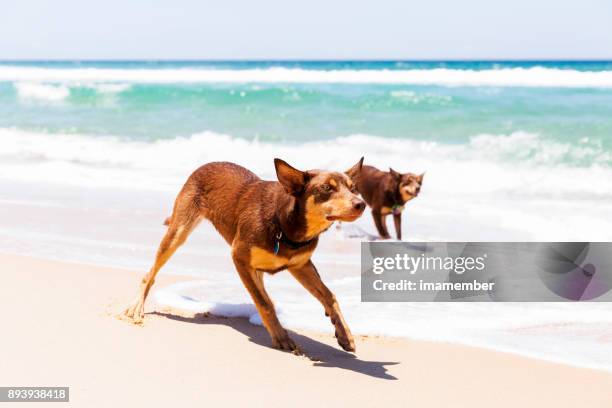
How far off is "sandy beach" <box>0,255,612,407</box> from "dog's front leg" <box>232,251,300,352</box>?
0.10 m

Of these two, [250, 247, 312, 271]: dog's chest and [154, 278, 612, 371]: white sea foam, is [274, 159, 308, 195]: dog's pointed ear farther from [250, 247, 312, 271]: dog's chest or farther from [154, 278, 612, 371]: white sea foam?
[154, 278, 612, 371]: white sea foam

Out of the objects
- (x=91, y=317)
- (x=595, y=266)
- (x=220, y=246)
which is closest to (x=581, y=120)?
(x=595, y=266)

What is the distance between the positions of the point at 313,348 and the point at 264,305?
0.49 meters

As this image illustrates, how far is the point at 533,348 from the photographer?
5.67 metres

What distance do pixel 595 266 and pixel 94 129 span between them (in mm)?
18642

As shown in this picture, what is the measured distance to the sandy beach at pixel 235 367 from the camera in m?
4.44

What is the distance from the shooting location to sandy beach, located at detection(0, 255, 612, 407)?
14.6 ft

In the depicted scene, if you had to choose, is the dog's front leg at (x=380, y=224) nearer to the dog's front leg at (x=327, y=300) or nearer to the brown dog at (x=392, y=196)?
the brown dog at (x=392, y=196)

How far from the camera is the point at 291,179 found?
4930 millimetres

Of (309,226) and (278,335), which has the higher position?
(309,226)

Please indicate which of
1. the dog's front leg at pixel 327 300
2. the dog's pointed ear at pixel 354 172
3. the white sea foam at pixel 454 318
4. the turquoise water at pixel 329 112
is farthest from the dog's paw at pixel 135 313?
the turquoise water at pixel 329 112

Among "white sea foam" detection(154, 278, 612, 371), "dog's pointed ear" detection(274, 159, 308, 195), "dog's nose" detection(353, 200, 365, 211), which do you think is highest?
"dog's pointed ear" detection(274, 159, 308, 195)

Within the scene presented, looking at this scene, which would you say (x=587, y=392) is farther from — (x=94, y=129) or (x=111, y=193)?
(x=94, y=129)

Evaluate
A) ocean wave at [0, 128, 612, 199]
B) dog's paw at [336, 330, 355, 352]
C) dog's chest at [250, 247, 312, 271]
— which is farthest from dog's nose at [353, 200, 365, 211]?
ocean wave at [0, 128, 612, 199]
